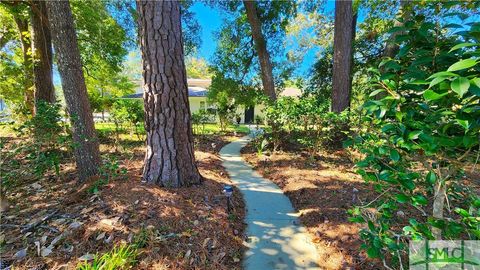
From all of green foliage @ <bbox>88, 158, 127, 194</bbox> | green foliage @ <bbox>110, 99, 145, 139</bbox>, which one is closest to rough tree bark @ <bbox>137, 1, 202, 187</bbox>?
green foliage @ <bbox>88, 158, 127, 194</bbox>

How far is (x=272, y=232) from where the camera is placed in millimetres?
3049

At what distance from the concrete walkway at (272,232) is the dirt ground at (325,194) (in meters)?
0.14

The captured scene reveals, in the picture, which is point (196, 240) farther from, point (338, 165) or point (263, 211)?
point (338, 165)

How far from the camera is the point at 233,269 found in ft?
7.74

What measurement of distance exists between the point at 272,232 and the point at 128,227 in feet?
5.41

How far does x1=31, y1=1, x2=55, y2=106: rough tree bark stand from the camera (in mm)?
7032

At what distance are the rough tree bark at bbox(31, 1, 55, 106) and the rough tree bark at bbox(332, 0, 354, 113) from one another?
7.99 metres

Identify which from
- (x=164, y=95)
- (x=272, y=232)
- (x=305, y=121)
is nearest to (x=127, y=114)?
(x=164, y=95)

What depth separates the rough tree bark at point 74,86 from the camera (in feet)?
11.7

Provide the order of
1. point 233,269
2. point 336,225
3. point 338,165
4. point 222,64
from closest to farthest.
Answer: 1. point 233,269
2. point 336,225
3. point 338,165
4. point 222,64

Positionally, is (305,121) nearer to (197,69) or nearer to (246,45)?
(246,45)

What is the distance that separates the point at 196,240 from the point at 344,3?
6.67m

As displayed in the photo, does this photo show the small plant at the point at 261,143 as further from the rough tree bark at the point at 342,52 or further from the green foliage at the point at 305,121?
the rough tree bark at the point at 342,52

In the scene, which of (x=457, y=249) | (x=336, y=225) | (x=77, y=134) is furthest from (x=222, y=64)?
(x=457, y=249)
